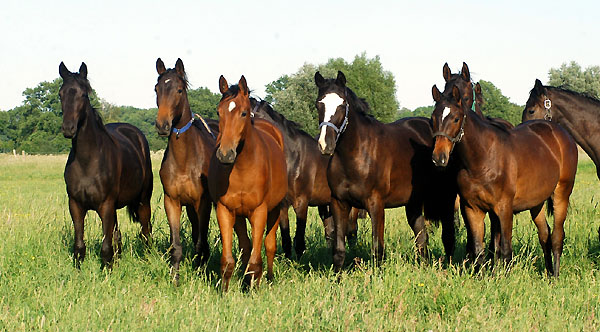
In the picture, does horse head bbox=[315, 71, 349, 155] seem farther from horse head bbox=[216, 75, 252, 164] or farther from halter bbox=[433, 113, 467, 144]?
halter bbox=[433, 113, 467, 144]

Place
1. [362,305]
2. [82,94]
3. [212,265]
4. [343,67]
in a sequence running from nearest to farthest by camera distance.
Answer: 1. [362,305]
2. [82,94]
3. [212,265]
4. [343,67]

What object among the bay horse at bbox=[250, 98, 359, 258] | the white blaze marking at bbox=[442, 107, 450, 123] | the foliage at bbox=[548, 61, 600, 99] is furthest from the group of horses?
the foliage at bbox=[548, 61, 600, 99]

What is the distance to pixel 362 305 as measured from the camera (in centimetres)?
485

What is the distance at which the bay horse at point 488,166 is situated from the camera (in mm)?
5859

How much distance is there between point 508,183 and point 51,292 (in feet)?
15.3

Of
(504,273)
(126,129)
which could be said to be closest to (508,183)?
(504,273)

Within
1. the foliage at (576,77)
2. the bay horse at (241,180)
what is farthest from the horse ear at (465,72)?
the foliage at (576,77)

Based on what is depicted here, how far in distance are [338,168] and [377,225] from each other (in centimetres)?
78

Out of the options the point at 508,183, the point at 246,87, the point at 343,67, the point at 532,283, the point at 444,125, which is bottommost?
the point at 532,283

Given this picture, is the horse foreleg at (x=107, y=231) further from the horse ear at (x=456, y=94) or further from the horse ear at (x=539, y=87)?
the horse ear at (x=539, y=87)

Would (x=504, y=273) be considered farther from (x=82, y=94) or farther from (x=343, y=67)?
(x=343, y=67)

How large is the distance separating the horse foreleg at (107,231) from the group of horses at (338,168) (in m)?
0.02

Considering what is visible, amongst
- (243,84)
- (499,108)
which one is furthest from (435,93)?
(499,108)

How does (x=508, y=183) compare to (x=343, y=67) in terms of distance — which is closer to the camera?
(x=508, y=183)
